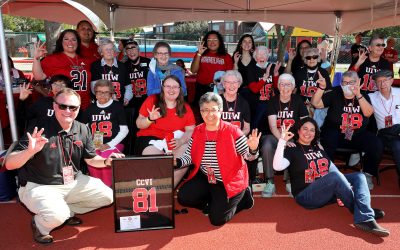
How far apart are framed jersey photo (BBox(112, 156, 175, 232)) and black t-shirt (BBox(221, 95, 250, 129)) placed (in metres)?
1.28

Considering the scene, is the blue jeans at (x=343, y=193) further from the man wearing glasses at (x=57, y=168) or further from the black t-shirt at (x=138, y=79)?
the black t-shirt at (x=138, y=79)

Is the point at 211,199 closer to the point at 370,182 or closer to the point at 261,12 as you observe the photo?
the point at 370,182

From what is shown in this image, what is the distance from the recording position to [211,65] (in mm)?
5836

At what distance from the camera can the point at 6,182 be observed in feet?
13.0

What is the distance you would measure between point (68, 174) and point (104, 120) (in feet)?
3.66

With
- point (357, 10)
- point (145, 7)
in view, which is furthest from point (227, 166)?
point (357, 10)

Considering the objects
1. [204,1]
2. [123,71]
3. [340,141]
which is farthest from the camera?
[204,1]

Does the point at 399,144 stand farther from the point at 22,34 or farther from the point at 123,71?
the point at 22,34

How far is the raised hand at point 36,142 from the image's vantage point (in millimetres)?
2794

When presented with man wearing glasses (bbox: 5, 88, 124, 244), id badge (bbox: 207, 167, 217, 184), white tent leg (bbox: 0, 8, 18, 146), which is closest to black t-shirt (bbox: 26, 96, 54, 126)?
white tent leg (bbox: 0, 8, 18, 146)

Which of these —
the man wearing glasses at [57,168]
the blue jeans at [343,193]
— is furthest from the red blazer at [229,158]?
the man wearing glasses at [57,168]

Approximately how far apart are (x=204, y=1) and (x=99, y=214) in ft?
16.6

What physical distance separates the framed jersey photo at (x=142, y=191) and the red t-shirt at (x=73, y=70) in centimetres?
200

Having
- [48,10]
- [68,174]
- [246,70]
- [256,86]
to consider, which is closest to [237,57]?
[246,70]
